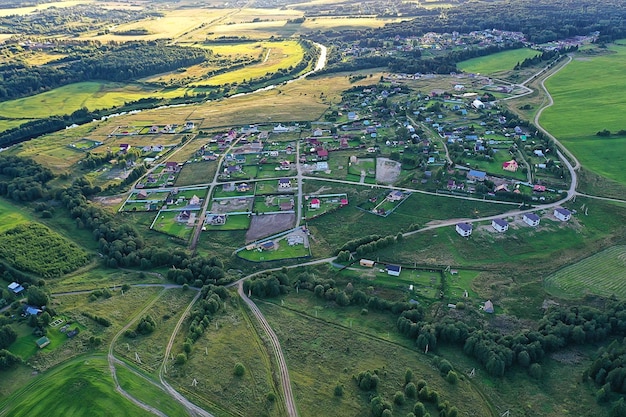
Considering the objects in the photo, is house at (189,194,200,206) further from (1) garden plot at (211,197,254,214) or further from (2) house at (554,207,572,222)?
(2) house at (554,207,572,222)

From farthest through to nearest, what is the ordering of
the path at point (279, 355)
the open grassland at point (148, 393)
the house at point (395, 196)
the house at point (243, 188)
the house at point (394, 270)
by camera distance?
the house at point (243, 188) → the house at point (395, 196) → the house at point (394, 270) → the path at point (279, 355) → the open grassland at point (148, 393)

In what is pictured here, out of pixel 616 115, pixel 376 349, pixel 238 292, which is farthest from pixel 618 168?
pixel 238 292

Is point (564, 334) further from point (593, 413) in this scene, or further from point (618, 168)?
point (618, 168)

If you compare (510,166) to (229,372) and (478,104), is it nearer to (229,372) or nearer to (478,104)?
(478,104)

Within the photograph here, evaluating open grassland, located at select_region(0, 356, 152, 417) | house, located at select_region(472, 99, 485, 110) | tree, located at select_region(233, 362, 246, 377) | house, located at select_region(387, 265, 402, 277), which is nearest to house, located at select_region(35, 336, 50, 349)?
open grassland, located at select_region(0, 356, 152, 417)

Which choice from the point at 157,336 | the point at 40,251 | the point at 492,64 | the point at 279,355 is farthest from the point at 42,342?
the point at 492,64

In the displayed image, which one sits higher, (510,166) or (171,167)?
(171,167)

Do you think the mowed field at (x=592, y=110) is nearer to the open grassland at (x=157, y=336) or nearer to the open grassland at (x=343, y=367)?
the open grassland at (x=343, y=367)

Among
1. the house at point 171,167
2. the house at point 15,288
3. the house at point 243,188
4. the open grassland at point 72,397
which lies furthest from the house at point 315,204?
the house at point 15,288
